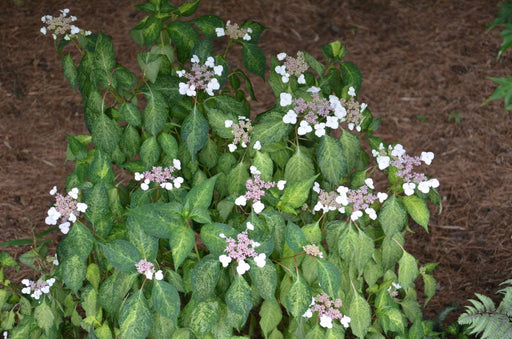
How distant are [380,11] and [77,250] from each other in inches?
154

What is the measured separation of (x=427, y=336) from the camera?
2387mm

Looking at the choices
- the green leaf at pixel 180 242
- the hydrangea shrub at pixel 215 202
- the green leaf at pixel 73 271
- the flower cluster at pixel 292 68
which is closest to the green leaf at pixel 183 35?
the hydrangea shrub at pixel 215 202

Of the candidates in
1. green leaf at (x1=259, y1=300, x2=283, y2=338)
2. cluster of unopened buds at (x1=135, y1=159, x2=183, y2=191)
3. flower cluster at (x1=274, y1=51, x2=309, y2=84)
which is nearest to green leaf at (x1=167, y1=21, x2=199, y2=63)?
flower cluster at (x1=274, y1=51, x2=309, y2=84)

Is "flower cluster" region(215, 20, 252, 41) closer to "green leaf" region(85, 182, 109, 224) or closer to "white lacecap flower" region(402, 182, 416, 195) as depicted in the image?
"green leaf" region(85, 182, 109, 224)

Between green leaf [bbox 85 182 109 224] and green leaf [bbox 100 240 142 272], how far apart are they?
0.14 meters

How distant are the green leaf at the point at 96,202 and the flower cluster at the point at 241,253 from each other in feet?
1.33

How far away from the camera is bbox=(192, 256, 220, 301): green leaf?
1.44 m

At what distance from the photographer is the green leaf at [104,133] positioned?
1701mm

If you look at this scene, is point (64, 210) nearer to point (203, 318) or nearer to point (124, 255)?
point (124, 255)

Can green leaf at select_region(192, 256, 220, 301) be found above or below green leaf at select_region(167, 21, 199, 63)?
below

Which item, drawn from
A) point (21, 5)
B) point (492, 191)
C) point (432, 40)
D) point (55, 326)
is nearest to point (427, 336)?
point (492, 191)

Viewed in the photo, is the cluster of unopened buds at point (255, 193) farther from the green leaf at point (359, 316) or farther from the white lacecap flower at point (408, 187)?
the green leaf at point (359, 316)

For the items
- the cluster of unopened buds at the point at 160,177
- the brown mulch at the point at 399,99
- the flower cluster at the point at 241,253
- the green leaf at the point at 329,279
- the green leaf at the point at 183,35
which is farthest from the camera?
the brown mulch at the point at 399,99

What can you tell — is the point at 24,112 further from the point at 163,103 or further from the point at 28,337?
the point at 163,103
